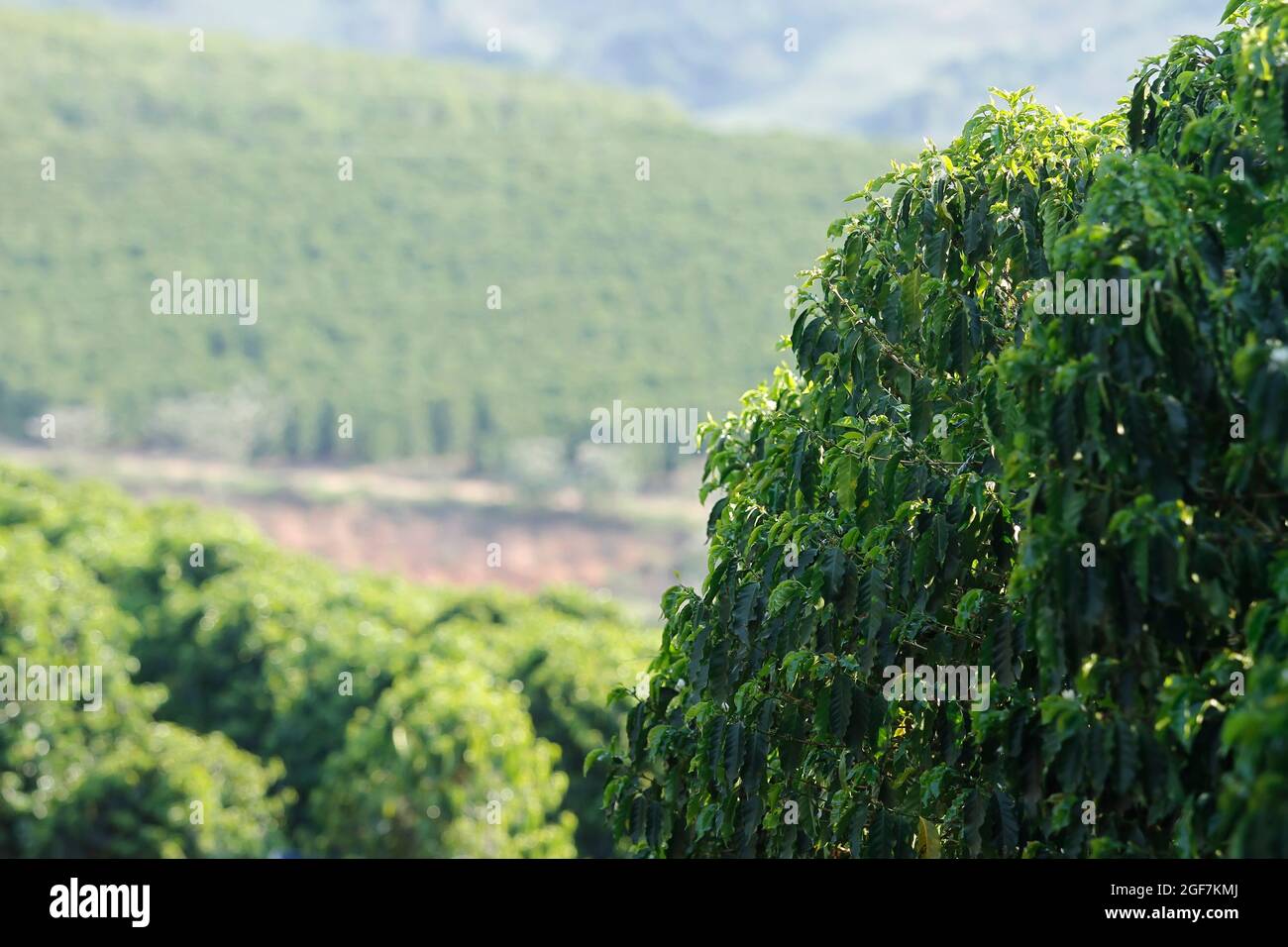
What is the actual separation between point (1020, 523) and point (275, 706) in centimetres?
1405

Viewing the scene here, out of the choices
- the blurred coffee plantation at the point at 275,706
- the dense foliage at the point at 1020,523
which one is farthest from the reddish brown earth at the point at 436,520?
the dense foliage at the point at 1020,523

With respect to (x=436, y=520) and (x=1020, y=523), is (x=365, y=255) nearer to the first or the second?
(x=436, y=520)

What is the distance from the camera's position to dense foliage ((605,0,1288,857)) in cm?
363

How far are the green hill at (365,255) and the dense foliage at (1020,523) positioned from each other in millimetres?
49026

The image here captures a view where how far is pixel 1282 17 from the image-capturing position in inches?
148

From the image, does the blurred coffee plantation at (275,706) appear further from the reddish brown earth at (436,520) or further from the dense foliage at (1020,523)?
the reddish brown earth at (436,520)

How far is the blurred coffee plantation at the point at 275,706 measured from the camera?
1370 centimetres

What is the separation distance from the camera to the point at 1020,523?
486 cm
